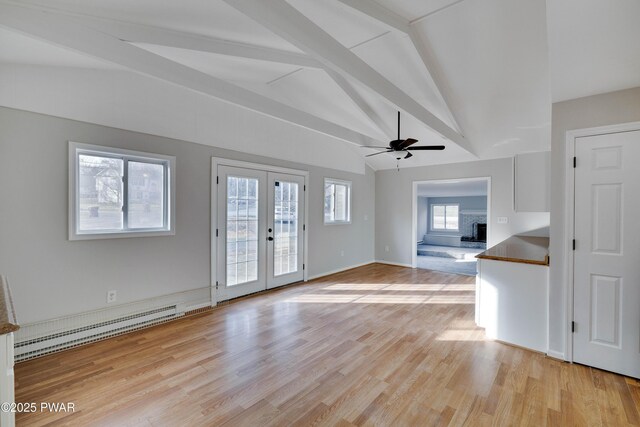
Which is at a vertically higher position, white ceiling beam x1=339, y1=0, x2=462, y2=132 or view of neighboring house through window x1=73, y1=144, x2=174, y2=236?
white ceiling beam x1=339, y1=0, x2=462, y2=132

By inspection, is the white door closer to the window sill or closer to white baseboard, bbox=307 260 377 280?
white baseboard, bbox=307 260 377 280

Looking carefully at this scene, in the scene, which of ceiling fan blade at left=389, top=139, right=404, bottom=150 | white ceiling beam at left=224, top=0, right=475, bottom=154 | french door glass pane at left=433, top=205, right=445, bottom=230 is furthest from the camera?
french door glass pane at left=433, top=205, right=445, bottom=230

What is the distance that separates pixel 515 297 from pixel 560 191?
3.67 ft

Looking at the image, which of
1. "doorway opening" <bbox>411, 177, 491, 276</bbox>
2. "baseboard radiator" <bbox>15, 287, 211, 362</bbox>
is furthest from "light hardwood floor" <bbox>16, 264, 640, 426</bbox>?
"doorway opening" <bbox>411, 177, 491, 276</bbox>

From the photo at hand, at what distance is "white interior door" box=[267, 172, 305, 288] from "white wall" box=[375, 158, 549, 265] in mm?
2712

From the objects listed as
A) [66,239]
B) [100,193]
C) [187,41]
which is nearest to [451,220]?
[187,41]

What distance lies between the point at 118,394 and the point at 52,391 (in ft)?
1.69

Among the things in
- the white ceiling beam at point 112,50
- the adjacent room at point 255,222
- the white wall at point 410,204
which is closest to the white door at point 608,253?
the adjacent room at point 255,222

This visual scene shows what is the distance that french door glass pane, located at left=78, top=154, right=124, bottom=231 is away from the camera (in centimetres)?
295

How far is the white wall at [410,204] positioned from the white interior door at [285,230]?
2712mm

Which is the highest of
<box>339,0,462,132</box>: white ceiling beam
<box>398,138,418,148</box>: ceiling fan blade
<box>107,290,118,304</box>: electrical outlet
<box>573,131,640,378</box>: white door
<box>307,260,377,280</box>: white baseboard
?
<box>339,0,462,132</box>: white ceiling beam

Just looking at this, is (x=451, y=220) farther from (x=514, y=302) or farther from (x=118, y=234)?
(x=118, y=234)

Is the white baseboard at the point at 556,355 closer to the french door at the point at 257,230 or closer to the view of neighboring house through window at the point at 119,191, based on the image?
the french door at the point at 257,230

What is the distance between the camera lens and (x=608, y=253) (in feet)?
7.91
